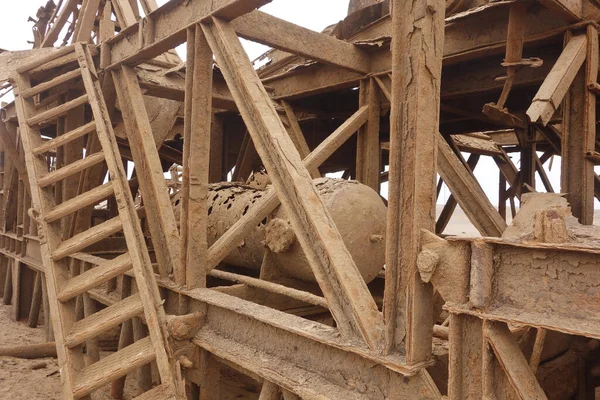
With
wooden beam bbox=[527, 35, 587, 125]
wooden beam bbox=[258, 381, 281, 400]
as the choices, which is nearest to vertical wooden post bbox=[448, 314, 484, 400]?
wooden beam bbox=[258, 381, 281, 400]

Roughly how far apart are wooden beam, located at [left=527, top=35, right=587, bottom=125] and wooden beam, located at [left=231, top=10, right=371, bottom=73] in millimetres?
2034

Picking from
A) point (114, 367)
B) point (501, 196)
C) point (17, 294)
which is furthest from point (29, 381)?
point (501, 196)

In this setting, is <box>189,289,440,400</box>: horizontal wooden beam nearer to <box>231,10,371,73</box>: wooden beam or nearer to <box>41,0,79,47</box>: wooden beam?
<box>231,10,371,73</box>: wooden beam

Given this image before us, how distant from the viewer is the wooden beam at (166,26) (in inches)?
127

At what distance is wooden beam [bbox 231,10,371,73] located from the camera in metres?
3.70

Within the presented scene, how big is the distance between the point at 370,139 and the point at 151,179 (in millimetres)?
2602

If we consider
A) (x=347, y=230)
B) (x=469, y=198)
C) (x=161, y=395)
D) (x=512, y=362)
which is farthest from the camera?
(x=347, y=230)

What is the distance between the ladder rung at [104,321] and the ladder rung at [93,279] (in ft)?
0.68

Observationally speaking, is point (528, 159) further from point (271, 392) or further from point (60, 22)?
point (60, 22)

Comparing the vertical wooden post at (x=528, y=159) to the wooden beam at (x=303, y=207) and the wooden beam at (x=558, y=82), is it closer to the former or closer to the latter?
the wooden beam at (x=558, y=82)

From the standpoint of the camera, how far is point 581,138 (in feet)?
11.6

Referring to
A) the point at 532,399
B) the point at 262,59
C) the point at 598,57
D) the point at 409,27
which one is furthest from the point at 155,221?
the point at 262,59

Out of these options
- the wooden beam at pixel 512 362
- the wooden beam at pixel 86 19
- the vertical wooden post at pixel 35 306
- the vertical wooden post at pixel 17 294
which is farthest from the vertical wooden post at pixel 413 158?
the vertical wooden post at pixel 17 294

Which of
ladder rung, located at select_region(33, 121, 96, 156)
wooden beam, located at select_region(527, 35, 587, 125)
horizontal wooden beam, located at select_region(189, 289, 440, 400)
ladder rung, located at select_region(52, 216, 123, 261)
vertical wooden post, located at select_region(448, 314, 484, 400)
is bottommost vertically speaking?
horizontal wooden beam, located at select_region(189, 289, 440, 400)
